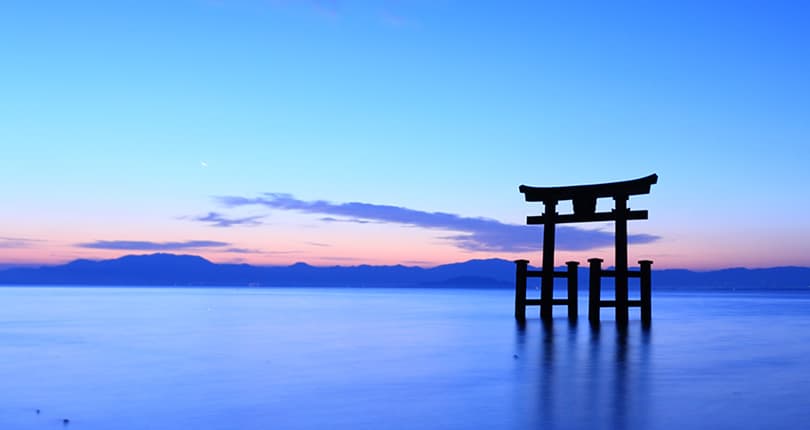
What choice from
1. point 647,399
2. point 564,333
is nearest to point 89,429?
point 647,399

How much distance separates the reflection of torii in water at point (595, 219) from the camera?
23891mm

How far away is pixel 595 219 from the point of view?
24.7 meters

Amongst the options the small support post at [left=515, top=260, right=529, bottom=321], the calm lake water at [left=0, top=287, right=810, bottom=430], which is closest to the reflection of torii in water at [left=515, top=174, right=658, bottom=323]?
the small support post at [left=515, top=260, right=529, bottom=321]

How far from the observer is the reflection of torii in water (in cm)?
2389

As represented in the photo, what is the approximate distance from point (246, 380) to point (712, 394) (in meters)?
7.30

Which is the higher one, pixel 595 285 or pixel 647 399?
pixel 595 285

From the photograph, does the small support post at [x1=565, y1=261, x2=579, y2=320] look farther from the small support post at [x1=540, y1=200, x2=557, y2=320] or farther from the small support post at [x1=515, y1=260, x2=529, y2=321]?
the small support post at [x1=515, y1=260, x2=529, y2=321]

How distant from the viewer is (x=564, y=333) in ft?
77.2

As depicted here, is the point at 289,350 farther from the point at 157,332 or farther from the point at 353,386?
the point at 157,332

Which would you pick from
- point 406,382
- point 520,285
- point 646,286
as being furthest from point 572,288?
point 406,382

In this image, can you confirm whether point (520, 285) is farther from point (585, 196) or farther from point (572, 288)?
point (585, 196)

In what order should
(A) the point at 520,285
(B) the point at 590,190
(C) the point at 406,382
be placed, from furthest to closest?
(A) the point at 520,285
(B) the point at 590,190
(C) the point at 406,382

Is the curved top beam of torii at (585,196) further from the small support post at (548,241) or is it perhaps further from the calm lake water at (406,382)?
the calm lake water at (406,382)

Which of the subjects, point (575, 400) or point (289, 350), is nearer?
point (575, 400)
